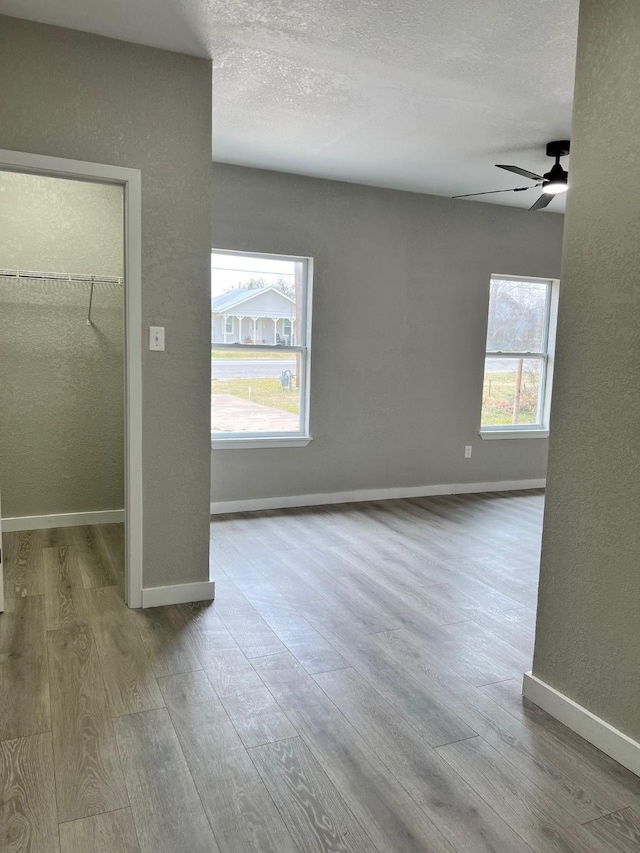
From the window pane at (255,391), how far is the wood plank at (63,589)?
1.53 metres

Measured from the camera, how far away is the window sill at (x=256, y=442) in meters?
4.80

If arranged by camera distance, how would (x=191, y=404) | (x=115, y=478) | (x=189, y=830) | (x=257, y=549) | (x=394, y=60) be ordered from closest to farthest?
(x=189, y=830), (x=394, y=60), (x=191, y=404), (x=257, y=549), (x=115, y=478)

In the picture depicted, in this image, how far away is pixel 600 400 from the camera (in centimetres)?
201

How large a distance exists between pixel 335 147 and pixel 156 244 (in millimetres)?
1804

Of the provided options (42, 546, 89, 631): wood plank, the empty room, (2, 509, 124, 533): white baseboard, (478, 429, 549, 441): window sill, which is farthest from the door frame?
(478, 429, 549, 441): window sill

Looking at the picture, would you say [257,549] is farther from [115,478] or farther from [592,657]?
[592,657]

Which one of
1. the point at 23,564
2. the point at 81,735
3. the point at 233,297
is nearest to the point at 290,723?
the point at 81,735

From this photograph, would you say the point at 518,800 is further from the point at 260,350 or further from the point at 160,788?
the point at 260,350

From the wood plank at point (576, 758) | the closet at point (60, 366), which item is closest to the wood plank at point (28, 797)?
the wood plank at point (576, 758)

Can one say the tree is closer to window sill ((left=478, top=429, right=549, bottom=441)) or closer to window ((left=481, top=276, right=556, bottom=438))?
window ((left=481, top=276, right=556, bottom=438))

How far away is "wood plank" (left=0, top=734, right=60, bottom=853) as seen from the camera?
1.57 meters

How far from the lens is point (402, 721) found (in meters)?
2.14

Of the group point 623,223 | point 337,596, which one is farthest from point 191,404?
point 623,223

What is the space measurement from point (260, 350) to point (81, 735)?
3343mm
